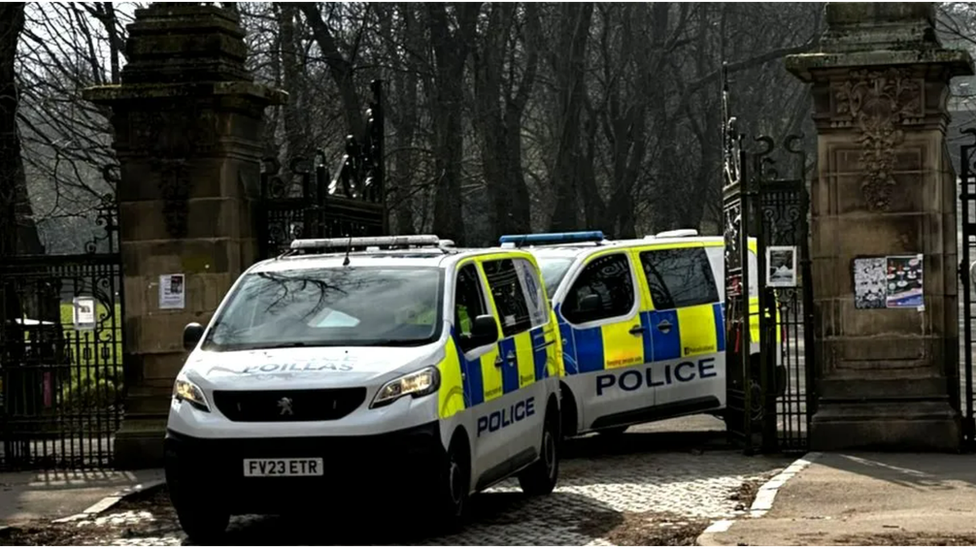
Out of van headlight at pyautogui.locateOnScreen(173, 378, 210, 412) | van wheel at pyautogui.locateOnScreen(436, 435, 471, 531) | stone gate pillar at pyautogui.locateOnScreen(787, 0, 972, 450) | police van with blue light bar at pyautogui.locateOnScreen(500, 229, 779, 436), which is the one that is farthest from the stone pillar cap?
van headlight at pyautogui.locateOnScreen(173, 378, 210, 412)

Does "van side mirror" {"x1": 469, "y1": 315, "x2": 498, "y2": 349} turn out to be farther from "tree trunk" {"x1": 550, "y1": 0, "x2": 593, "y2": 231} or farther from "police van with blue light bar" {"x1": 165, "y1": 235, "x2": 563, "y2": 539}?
"tree trunk" {"x1": 550, "y1": 0, "x2": 593, "y2": 231}

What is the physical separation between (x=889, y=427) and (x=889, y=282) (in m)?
1.16

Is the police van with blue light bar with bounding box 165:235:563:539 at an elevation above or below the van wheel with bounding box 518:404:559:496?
above

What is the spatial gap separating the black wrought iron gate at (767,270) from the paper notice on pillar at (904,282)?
67 cm

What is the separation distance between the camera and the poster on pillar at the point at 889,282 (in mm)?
14909

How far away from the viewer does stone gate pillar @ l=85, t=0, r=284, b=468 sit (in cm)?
1562

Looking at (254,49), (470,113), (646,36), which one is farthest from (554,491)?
(646,36)

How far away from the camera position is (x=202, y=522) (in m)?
11.1

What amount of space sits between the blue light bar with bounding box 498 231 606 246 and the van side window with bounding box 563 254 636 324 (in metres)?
0.64

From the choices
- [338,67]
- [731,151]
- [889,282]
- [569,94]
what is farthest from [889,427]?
[569,94]

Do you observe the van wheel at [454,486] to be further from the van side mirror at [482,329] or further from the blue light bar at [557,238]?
the blue light bar at [557,238]

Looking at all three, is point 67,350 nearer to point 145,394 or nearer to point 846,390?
point 145,394

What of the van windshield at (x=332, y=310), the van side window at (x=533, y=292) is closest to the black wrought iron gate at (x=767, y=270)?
the van side window at (x=533, y=292)

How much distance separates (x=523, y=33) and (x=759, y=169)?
20325 millimetres
